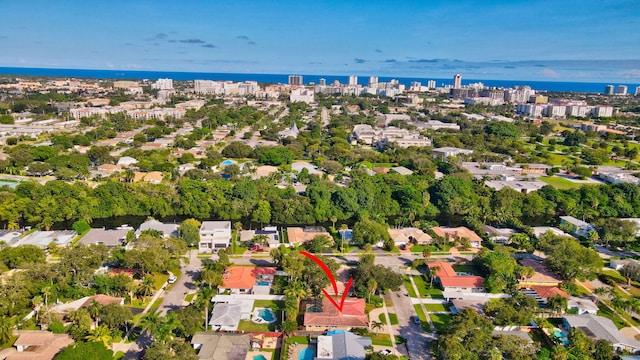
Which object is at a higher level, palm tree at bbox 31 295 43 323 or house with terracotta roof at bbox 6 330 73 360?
palm tree at bbox 31 295 43 323

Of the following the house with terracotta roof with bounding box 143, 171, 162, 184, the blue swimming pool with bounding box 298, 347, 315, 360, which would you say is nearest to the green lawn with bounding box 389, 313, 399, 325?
the blue swimming pool with bounding box 298, 347, 315, 360

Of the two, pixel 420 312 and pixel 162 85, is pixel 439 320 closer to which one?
pixel 420 312

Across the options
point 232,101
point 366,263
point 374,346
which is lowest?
point 374,346

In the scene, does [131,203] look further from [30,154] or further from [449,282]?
[449,282]

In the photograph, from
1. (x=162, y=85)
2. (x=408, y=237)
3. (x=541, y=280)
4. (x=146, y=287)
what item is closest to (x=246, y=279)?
(x=146, y=287)

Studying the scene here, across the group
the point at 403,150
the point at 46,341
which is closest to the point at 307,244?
the point at 46,341

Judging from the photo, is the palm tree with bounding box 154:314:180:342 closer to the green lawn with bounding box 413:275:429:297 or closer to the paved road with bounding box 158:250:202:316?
the paved road with bounding box 158:250:202:316
